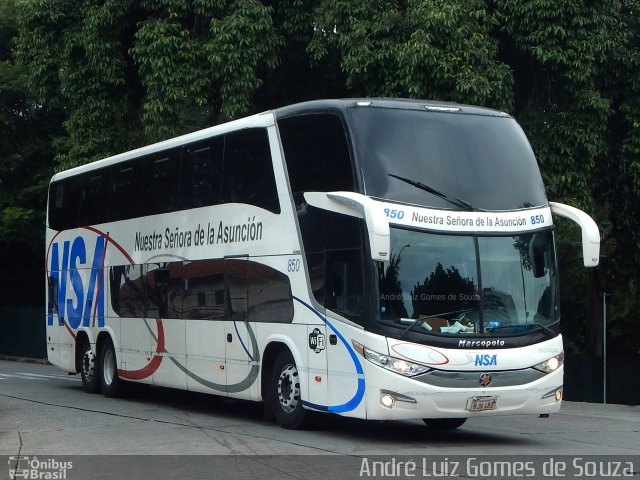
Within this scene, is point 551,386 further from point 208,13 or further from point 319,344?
point 208,13

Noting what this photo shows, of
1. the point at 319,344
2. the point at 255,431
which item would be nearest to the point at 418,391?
the point at 319,344

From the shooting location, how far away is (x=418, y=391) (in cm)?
1211

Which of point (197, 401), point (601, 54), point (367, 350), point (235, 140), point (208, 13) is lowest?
point (197, 401)

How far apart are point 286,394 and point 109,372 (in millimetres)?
6795

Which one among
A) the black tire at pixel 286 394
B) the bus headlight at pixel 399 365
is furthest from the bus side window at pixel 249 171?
the bus headlight at pixel 399 365

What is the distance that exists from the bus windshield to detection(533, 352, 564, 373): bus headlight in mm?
308

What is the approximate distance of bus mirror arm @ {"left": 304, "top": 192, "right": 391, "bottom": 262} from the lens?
38.2 feet

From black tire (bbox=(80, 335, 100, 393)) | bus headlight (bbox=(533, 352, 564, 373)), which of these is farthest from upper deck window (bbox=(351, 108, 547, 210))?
black tire (bbox=(80, 335, 100, 393))

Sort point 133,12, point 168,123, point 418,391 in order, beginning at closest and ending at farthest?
point 418,391, point 168,123, point 133,12

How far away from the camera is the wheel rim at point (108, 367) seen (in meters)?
19.9

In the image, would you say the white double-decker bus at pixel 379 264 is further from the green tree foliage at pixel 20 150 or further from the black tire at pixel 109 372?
the green tree foliage at pixel 20 150

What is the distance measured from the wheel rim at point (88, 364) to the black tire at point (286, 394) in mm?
7171

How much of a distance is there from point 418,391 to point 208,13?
12.0 m

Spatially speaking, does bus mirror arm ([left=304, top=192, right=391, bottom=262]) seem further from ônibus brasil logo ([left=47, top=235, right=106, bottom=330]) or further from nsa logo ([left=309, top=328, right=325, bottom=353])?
ônibus brasil logo ([left=47, top=235, right=106, bottom=330])
